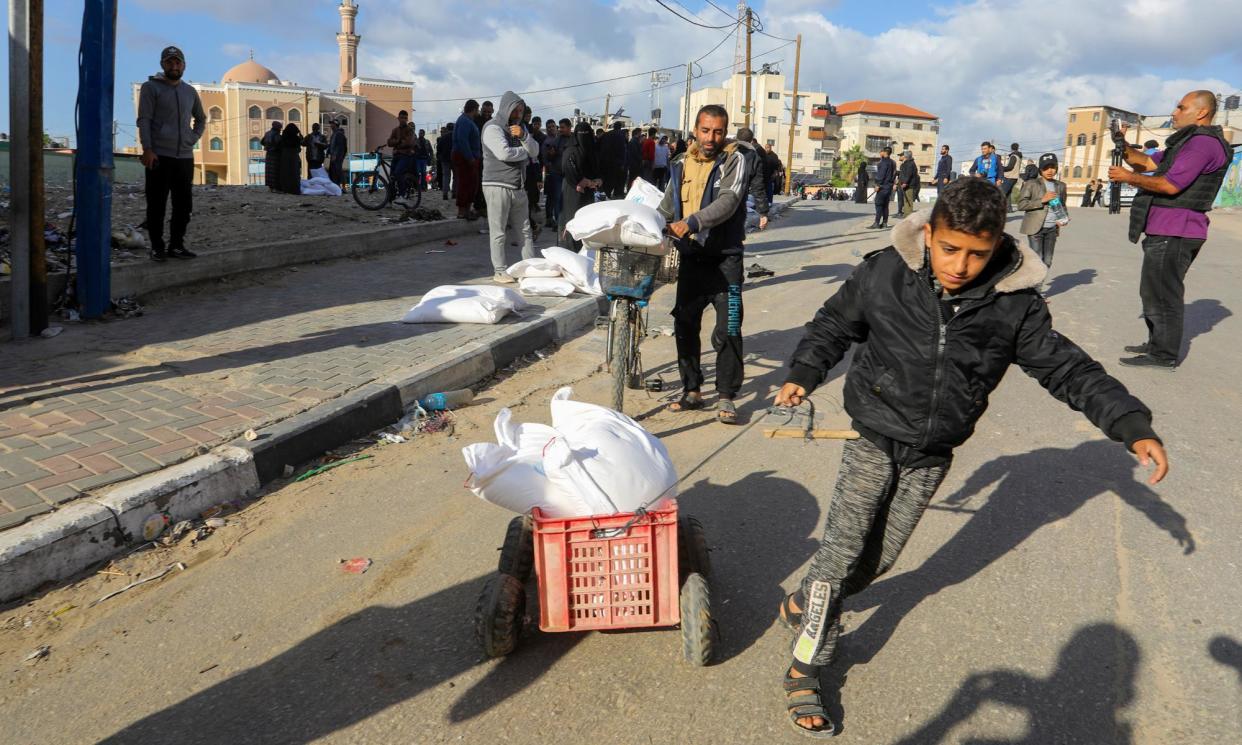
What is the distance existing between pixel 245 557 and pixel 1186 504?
438cm

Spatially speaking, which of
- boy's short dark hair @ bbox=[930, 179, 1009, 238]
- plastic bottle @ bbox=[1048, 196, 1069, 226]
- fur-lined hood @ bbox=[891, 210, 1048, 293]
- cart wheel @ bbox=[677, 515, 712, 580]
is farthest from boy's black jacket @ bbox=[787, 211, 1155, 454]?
plastic bottle @ bbox=[1048, 196, 1069, 226]

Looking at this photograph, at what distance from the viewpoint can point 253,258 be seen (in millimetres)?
9273

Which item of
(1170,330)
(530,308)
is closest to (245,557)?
(530,308)

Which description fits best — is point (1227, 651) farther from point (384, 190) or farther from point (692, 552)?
point (384, 190)

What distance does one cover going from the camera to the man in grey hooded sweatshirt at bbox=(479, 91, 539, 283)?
889 cm

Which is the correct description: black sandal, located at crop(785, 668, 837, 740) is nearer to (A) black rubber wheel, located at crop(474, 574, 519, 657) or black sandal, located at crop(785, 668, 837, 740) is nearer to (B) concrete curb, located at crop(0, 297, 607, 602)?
(A) black rubber wheel, located at crop(474, 574, 519, 657)

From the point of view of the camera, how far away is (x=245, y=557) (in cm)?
350

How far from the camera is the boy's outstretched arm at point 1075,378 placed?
7.45 feet

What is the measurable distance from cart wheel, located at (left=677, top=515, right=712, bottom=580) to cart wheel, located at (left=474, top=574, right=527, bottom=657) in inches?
22.1

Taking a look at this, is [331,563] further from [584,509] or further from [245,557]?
[584,509]

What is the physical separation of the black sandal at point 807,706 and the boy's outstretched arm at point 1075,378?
1108 mm

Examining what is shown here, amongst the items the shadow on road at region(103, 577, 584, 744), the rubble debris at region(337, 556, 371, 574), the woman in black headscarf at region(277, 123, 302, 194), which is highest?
the woman in black headscarf at region(277, 123, 302, 194)

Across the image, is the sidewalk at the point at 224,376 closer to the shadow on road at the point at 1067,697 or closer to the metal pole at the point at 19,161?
the metal pole at the point at 19,161

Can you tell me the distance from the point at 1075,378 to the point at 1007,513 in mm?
1760
